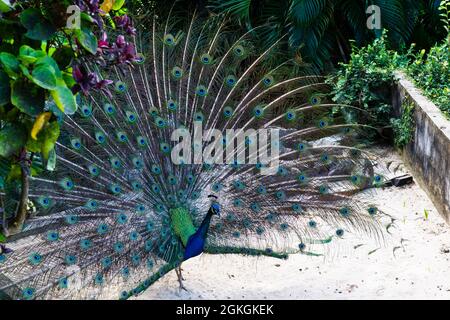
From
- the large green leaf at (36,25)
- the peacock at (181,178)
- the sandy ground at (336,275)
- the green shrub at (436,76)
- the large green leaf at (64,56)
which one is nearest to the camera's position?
the large green leaf at (36,25)

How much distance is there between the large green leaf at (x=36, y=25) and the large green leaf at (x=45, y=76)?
236 millimetres

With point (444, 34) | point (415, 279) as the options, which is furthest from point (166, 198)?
point (444, 34)

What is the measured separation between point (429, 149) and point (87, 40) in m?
4.74

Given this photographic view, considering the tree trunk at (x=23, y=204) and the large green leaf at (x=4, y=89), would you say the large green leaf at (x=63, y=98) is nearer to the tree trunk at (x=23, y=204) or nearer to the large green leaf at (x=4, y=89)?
the large green leaf at (x=4, y=89)

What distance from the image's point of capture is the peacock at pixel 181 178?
191 inches

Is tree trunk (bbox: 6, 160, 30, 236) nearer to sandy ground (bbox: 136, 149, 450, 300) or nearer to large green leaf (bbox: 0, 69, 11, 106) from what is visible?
large green leaf (bbox: 0, 69, 11, 106)

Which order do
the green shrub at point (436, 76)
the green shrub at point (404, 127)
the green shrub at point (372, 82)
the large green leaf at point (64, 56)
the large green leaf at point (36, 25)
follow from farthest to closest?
the green shrub at point (372, 82), the green shrub at point (404, 127), the green shrub at point (436, 76), the large green leaf at point (64, 56), the large green leaf at point (36, 25)

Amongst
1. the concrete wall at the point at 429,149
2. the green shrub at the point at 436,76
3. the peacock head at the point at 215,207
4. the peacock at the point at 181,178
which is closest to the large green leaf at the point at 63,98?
the peacock at the point at 181,178

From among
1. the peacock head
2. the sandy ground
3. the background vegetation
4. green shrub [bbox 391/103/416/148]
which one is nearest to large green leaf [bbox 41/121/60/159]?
the background vegetation

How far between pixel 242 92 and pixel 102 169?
4.02 feet

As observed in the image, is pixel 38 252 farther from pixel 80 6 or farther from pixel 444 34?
pixel 444 34

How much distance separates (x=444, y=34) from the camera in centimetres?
966

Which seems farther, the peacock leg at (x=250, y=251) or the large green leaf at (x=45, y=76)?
the peacock leg at (x=250, y=251)

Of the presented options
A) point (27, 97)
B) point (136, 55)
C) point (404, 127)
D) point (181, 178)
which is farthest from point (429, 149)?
point (27, 97)
